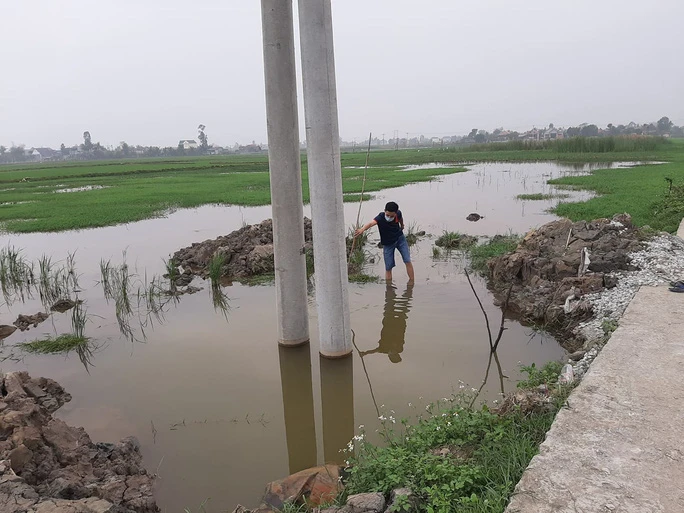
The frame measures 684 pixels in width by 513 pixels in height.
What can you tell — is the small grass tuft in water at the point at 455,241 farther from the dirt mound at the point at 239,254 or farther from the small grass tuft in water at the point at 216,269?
the small grass tuft in water at the point at 216,269

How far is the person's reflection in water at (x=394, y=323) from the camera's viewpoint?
572 centimetres

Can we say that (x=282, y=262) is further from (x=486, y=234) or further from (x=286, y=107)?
(x=486, y=234)

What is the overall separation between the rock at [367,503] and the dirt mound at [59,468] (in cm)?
144

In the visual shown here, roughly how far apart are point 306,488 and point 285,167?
3262 millimetres

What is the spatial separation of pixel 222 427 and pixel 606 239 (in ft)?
20.3

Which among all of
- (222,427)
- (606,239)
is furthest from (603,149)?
(222,427)

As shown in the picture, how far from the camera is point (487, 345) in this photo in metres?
5.58

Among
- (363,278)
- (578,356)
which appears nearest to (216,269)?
(363,278)

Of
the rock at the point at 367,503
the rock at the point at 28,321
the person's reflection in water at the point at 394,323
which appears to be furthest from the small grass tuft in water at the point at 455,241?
the rock at the point at 367,503

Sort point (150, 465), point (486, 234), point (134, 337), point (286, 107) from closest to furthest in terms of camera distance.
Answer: point (150, 465) < point (286, 107) < point (134, 337) < point (486, 234)

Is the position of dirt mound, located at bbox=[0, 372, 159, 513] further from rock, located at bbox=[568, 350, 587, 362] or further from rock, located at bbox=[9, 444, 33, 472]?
rock, located at bbox=[568, 350, 587, 362]

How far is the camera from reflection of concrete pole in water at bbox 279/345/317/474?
3982 millimetres

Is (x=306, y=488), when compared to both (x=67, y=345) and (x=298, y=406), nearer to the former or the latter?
(x=298, y=406)

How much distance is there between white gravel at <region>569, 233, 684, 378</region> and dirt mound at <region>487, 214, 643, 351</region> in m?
0.14
